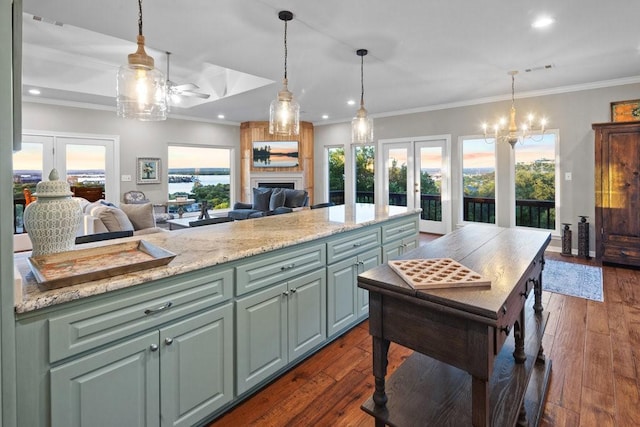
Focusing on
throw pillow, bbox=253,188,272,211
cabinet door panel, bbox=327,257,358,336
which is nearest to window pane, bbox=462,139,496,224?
throw pillow, bbox=253,188,272,211

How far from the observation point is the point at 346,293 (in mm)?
2627

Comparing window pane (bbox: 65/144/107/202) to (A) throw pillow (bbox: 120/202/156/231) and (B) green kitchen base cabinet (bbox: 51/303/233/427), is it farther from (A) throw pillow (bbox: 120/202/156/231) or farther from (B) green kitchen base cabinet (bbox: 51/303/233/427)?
(B) green kitchen base cabinet (bbox: 51/303/233/427)

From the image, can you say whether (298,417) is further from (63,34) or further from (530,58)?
(63,34)

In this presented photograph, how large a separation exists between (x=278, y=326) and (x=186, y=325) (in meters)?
0.62

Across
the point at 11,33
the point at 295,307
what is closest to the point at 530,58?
the point at 295,307

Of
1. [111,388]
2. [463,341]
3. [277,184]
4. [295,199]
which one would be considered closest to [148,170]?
[277,184]

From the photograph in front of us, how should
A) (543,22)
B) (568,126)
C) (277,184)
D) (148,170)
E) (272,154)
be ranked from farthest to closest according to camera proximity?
(277,184) → (272,154) → (148,170) → (568,126) → (543,22)

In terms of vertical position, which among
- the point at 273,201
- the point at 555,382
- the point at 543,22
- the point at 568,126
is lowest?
the point at 555,382

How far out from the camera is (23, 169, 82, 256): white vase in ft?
4.85

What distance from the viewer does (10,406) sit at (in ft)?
3.49

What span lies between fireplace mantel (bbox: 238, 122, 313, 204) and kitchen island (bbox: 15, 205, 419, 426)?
6142 millimetres

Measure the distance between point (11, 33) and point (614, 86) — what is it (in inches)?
264

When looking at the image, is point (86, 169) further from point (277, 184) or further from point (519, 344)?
point (519, 344)

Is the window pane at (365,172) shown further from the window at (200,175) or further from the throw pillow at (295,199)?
the window at (200,175)
